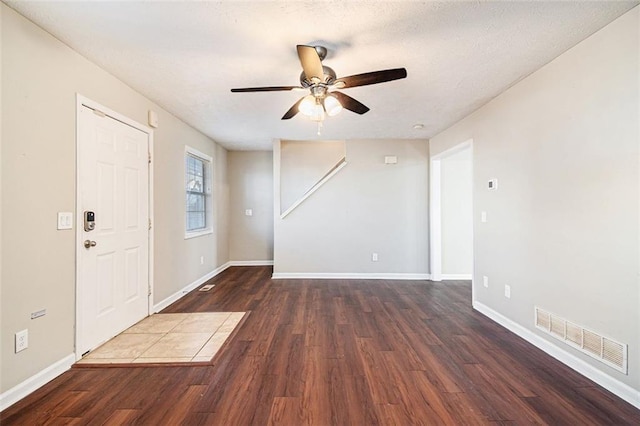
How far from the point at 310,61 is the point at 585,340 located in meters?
2.82

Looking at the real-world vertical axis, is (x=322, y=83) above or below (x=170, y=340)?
above

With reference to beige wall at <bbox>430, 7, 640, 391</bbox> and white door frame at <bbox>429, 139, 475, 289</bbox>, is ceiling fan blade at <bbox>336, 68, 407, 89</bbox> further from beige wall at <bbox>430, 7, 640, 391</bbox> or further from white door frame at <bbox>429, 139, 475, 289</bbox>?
white door frame at <bbox>429, 139, 475, 289</bbox>

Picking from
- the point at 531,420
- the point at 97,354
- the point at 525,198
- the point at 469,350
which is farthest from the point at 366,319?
the point at 97,354

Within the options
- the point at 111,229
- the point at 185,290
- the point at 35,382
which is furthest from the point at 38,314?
the point at 185,290

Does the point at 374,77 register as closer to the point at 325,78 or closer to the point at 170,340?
the point at 325,78

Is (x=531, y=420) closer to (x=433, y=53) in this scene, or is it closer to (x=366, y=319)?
(x=366, y=319)

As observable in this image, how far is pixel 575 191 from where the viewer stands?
78.2 inches

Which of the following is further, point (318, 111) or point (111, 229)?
point (111, 229)

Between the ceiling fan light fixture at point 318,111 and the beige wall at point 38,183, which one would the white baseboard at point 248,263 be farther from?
the ceiling fan light fixture at point 318,111

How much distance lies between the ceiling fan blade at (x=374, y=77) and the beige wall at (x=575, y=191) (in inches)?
54.2

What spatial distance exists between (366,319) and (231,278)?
9.16 ft

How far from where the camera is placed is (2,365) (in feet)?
5.14

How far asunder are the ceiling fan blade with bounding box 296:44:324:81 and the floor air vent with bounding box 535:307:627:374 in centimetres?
269

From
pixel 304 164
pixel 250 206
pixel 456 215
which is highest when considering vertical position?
pixel 304 164
